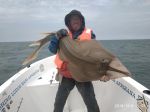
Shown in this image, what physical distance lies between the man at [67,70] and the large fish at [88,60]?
0.37 ft

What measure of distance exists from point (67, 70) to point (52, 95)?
1.46 metres

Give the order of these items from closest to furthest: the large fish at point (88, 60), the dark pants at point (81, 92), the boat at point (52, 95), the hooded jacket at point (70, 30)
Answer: the large fish at point (88, 60) → the hooded jacket at point (70, 30) → the dark pants at point (81, 92) → the boat at point (52, 95)

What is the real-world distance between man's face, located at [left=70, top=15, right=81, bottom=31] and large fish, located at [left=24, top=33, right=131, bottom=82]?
0.19 metres

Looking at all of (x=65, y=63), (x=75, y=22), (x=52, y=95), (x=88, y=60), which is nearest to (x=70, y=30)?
(x=75, y=22)

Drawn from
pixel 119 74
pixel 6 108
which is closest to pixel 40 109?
pixel 6 108

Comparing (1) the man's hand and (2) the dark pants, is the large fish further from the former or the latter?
(2) the dark pants

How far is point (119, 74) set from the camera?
11.7 ft

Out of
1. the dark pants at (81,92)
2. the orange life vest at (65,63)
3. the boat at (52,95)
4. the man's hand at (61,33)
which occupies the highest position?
the man's hand at (61,33)

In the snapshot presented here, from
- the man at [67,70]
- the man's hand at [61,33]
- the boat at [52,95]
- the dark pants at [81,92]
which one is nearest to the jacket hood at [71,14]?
the man at [67,70]

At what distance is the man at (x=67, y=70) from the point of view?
13.0 ft

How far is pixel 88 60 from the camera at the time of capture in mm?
3762

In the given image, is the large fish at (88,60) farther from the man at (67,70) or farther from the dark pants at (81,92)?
the dark pants at (81,92)

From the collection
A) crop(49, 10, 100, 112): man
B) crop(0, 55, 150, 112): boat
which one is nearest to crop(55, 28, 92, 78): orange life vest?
crop(49, 10, 100, 112): man

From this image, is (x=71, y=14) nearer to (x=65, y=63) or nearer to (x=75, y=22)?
(x=75, y=22)
